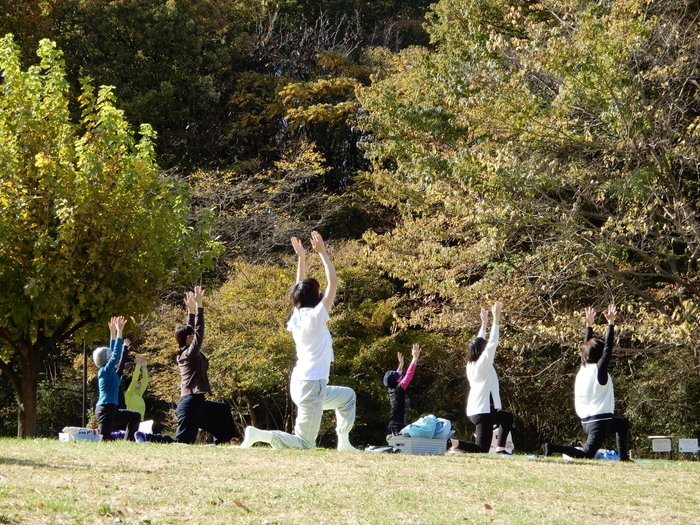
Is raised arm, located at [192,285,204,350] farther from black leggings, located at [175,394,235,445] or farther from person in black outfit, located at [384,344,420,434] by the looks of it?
person in black outfit, located at [384,344,420,434]

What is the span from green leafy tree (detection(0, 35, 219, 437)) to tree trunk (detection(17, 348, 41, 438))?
18mm

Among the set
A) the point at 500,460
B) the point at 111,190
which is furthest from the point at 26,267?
the point at 500,460

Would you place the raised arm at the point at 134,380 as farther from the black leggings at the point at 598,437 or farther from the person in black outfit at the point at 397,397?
the black leggings at the point at 598,437

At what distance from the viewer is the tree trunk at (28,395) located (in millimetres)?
15523

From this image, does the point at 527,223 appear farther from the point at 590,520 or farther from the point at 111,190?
the point at 590,520

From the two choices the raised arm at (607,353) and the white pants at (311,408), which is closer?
the white pants at (311,408)

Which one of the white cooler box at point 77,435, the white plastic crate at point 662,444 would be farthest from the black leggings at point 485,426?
the white plastic crate at point 662,444

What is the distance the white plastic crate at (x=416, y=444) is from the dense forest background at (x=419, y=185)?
6.50 metres

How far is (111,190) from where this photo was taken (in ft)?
49.8

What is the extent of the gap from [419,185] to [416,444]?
9658 mm

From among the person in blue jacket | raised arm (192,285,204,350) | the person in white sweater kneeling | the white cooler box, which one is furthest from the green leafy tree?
the person in white sweater kneeling

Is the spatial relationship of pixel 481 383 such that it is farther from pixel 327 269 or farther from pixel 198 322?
pixel 198 322

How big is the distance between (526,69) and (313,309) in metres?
9.28

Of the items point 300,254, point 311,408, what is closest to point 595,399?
point 311,408
